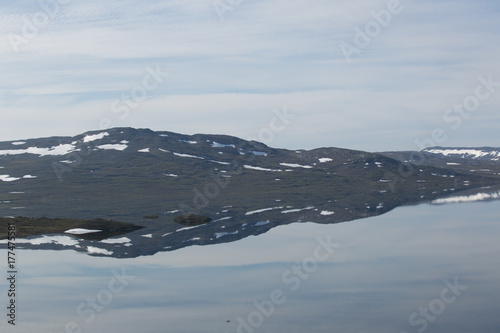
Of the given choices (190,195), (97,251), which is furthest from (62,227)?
(190,195)

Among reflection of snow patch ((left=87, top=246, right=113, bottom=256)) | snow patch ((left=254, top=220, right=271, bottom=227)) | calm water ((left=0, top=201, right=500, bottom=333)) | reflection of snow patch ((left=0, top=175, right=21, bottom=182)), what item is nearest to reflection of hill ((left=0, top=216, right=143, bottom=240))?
reflection of snow patch ((left=87, top=246, right=113, bottom=256))

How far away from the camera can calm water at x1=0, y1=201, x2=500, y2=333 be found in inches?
1051

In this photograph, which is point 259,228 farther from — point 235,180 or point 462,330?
point 235,180

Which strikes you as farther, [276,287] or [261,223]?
[261,223]

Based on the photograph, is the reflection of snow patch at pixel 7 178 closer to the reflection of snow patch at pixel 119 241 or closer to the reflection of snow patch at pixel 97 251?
the reflection of snow patch at pixel 119 241

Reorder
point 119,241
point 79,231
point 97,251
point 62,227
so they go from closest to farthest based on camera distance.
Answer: point 97,251 → point 119,241 → point 79,231 → point 62,227

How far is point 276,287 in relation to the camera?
33.6 m

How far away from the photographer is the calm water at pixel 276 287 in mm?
26688

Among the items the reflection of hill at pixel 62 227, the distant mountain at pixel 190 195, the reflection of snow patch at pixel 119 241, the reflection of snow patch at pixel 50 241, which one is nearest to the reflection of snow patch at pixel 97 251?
the distant mountain at pixel 190 195

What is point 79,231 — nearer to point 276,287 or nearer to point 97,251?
point 97,251

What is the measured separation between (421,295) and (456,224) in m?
35.9

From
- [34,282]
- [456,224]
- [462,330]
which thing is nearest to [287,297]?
[462,330]

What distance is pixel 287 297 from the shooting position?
1227 inches

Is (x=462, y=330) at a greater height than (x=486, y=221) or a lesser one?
lesser
